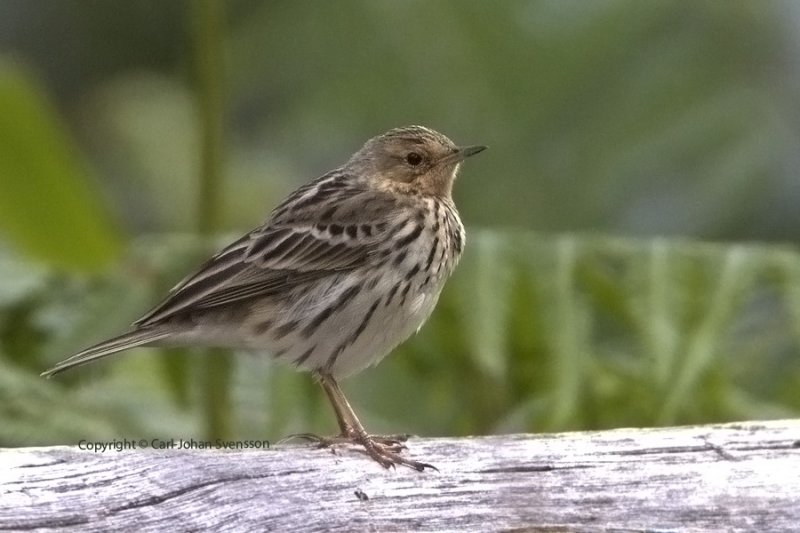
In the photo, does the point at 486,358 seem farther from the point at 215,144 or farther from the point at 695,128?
the point at 695,128

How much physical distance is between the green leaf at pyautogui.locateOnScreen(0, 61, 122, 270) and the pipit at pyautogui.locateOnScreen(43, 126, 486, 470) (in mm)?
613

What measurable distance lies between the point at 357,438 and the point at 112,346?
931 mm

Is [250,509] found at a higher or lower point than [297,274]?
lower

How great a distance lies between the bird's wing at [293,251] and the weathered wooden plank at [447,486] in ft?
4.33

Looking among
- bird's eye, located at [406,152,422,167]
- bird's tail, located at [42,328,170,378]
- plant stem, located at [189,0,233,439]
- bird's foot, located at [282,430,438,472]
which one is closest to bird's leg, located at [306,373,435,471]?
bird's foot, located at [282,430,438,472]

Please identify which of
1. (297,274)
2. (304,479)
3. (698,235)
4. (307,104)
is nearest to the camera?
(304,479)

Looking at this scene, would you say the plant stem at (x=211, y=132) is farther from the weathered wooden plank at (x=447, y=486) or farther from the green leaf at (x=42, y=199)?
the weathered wooden plank at (x=447, y=486)

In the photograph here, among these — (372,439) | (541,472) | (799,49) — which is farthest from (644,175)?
(541,472)

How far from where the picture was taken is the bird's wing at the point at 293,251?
15.7 ft

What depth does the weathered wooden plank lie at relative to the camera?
289 cm

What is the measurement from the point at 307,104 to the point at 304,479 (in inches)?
220

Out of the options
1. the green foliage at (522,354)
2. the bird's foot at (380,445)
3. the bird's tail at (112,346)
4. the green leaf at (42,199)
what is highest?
the green leaf at (42,199)

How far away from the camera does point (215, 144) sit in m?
4.90

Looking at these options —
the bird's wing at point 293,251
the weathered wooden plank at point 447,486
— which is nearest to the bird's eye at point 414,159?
the bird's wing at point 293,251
